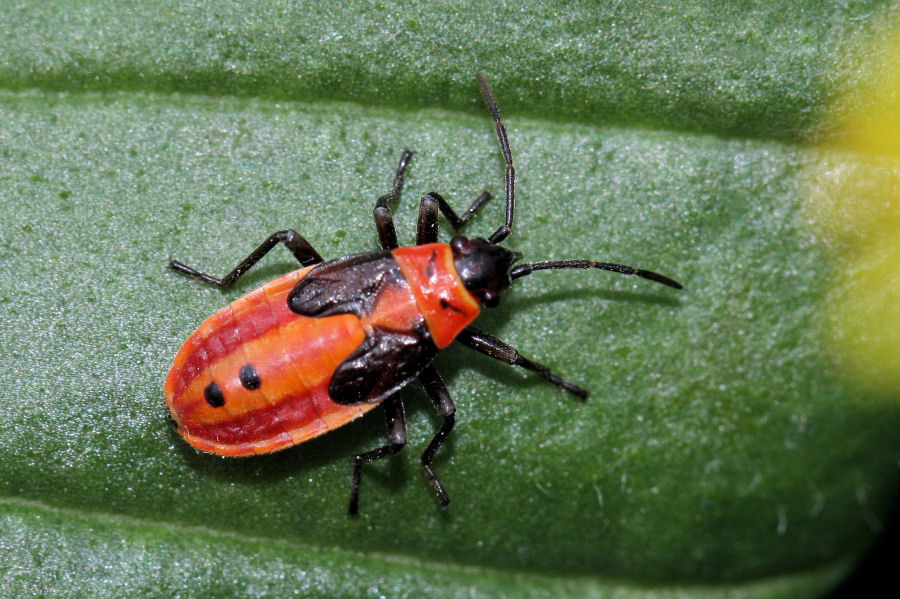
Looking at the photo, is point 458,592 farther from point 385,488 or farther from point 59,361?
point 59,361

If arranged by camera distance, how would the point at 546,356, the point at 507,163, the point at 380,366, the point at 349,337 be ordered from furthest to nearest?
the point at 546,356 → the point at 507,163 → the point at 380,366 → the point at 349,337

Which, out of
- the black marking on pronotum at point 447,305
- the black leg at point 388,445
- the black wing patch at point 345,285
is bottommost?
the black leg at point 388,445

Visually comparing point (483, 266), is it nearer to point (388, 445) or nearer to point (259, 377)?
point (388, 445)

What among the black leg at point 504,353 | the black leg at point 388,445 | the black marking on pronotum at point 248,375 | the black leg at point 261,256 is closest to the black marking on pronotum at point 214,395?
the black marking on pronotum at point 248,375

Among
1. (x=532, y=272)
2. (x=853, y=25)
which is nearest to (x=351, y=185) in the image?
(x=532, y=272)

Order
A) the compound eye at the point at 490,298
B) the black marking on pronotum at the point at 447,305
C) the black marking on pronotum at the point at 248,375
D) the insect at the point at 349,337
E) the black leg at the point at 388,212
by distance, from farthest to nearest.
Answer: the black leg at the point at 388,212, the compound eye at the point at 490,298, the black marking on pronotum at the point at 447,305, the insect at the point at 349,337, the black marking on pronotum at the point at 248,375

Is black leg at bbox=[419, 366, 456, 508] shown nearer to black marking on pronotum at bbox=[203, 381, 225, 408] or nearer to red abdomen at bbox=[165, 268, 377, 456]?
red abdomen at bbox=[165, 268, 377, 456]

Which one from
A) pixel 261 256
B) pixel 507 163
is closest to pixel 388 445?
pixel 261 256

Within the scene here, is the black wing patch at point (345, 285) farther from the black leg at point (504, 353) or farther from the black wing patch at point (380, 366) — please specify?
the black leg at point (504, 353)
